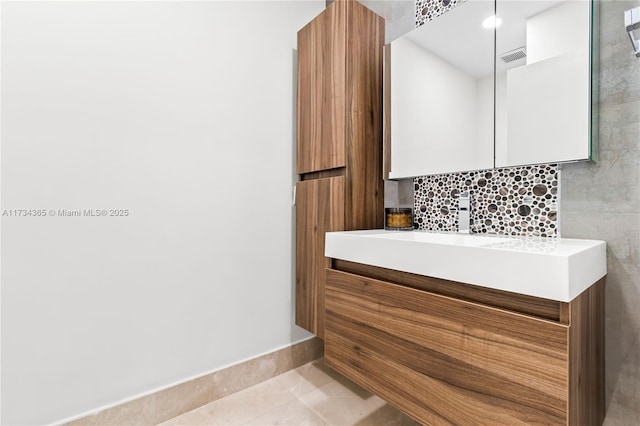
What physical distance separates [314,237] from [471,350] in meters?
0.86

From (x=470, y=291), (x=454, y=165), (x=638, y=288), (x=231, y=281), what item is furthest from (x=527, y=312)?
(x=231, y=281)

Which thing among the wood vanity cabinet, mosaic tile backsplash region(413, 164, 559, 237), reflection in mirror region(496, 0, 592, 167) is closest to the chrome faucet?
mosaic tile backsplash region(413, 164, 559, 237)

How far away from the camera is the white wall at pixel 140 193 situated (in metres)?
1.04

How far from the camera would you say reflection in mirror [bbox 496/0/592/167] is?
0.95 metres

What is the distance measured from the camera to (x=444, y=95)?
130 centimetres

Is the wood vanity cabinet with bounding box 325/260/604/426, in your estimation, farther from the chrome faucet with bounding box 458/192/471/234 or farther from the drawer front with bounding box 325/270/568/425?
the chrome faucet with bounding box 458/192/471/234

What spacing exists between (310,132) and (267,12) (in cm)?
64

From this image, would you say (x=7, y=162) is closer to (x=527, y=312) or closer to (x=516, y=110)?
(x=527, y=312)

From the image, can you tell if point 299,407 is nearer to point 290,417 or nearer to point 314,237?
point 290,417

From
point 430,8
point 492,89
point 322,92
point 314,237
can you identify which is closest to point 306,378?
point 314,237

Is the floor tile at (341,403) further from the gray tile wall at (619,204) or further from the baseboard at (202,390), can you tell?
the gray tile wall at (619,204)

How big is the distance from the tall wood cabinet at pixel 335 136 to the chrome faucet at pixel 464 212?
353 millimetres

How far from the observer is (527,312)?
0.72m

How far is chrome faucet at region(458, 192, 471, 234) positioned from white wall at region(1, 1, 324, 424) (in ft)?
2.67
